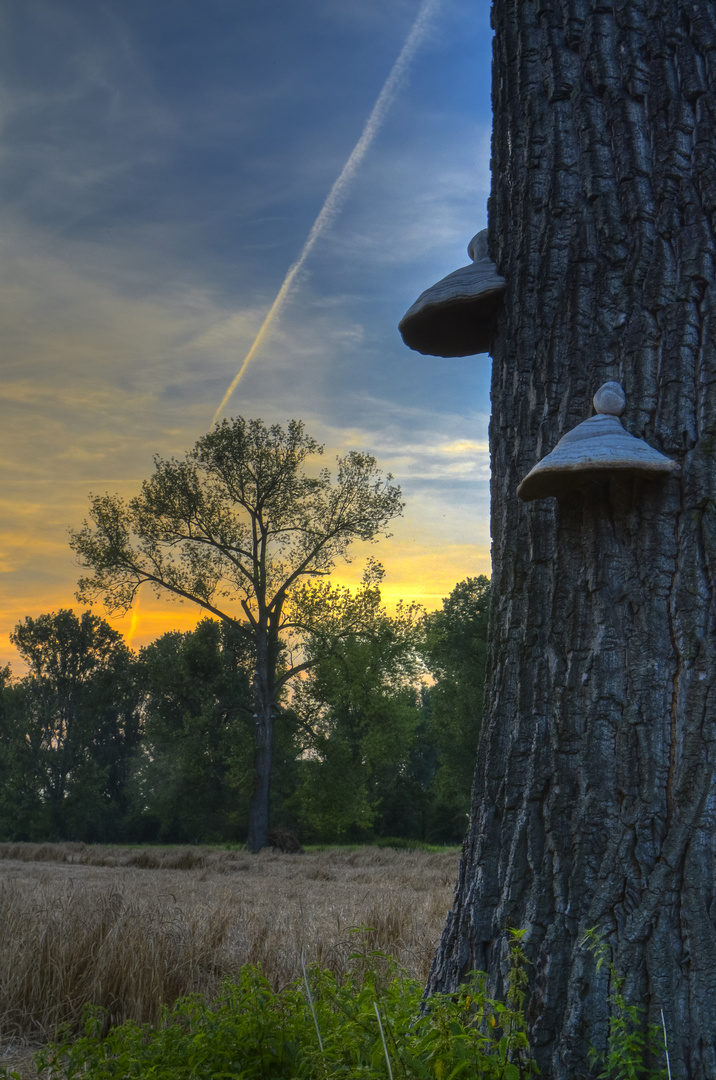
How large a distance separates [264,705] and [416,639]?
7371 mm

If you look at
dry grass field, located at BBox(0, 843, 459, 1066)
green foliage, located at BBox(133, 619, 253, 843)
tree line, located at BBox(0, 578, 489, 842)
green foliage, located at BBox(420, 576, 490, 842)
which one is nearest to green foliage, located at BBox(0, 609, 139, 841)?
tree line, located at BBox(0, 578, 489, 842)

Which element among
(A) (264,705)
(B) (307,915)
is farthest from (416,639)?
(B) (307,915)

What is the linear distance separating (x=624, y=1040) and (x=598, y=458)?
155cm

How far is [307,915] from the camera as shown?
5410 millimetres

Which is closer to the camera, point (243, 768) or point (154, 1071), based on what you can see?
point (154, 1071)

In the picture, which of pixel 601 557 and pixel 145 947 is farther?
pixel 145 947

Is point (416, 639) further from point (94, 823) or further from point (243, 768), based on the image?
point (94, 823)

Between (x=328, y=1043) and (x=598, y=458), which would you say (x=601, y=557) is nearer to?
(x=598, y=458)

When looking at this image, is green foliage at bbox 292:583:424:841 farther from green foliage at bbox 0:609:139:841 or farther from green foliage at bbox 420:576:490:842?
green foliage at bbox 0:609:139:841

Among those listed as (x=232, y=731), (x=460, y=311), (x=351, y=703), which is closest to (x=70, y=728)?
(x=232, y=731)

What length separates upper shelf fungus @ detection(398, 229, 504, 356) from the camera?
2893mm

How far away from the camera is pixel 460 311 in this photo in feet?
9.97

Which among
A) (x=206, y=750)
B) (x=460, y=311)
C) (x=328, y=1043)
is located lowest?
(x=206, y=750)

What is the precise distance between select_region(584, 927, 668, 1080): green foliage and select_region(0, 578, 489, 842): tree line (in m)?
22.9
